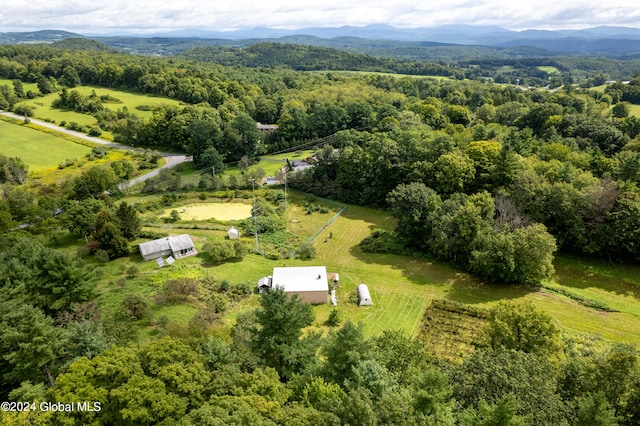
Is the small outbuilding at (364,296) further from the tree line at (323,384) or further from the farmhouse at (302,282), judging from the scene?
the tree line at (323,384)

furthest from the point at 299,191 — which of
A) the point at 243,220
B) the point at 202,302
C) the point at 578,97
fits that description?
the point at 578,97

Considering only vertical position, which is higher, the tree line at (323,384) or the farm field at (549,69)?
the farm field at (549,69)

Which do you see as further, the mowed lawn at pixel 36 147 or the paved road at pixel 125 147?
the mowed lawn at pixel 36 147

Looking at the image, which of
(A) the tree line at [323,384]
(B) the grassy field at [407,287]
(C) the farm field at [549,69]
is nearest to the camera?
(A) the tree line at [323,384]

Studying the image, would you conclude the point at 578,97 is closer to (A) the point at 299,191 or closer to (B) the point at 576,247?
(B) the point at 576,247

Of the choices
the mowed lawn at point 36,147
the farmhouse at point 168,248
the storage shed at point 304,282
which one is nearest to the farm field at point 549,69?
the storage shed at point 304,282

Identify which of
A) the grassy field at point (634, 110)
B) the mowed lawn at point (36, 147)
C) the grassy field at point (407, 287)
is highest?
the grassy field at point (634, 110)
